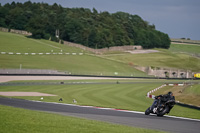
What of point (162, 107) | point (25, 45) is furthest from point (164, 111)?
point (25, 45)

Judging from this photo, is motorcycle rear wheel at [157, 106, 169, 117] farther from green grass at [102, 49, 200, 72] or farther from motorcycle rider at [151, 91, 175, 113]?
green grass at [102, 49, 200, 72]

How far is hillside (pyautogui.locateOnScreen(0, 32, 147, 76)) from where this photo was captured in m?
109

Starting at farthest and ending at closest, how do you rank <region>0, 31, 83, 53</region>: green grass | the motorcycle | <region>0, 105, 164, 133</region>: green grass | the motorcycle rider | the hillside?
<region>0, 31, 83, 53</region>: green grass
the hillside
the motorcycle
the motorcycle rider
<region>0, 105, 164, 133</region>: green grass

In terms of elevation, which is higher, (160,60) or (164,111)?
(164,111)

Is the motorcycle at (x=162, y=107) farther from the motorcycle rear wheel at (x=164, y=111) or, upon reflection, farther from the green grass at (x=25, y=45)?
the green grass at (x=25, y=45)

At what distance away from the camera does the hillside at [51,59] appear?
109438 mm

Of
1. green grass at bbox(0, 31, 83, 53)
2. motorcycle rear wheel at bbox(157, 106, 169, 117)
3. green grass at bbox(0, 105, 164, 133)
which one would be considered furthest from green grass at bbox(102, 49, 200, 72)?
green grass at bbox(0, 105, 164, 133)

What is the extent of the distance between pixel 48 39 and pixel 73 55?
29.8 m

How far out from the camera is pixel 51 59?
123625 mm

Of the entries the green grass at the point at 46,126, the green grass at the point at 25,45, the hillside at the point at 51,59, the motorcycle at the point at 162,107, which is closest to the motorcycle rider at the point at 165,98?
the motorcycle at the point at 162,107

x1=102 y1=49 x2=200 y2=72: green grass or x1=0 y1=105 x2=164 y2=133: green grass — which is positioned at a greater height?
x1=0 y1=105 x2=164 y2=133: green grass

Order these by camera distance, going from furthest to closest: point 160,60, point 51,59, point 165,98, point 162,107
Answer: point 160,60, point 51,59, point 162,107, point 165,98

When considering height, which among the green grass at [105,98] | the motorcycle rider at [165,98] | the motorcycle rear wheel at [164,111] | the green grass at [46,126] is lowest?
the green grass at [105,98]

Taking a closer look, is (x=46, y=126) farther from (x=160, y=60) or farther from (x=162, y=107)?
(x=160, y=60)
